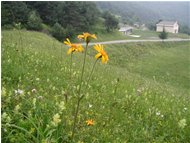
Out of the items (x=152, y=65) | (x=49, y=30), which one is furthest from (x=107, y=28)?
(x=152, y=65)

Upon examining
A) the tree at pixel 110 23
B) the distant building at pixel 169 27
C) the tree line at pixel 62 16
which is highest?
the tree line at pixel 62 16

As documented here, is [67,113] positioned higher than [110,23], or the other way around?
[67,113]

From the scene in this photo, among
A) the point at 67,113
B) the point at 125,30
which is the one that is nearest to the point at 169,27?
the point at 125,30

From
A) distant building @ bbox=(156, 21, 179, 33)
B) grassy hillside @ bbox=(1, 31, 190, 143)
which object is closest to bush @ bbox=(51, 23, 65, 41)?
grassy hillside @ bbox=(1, 31, 190, 143)

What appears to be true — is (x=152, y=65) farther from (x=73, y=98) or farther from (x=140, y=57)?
(x=73, y=98)

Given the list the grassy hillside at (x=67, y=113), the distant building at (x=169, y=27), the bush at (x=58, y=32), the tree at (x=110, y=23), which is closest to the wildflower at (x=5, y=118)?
the grassy hillside at (x=67, y=113)

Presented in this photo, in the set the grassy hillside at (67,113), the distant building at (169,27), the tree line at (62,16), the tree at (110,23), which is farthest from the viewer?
the distant building at (169,27)

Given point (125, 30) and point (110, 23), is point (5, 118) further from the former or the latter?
point (125, 30)

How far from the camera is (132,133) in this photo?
552cm

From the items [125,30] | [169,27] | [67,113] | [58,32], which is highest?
[67,113]

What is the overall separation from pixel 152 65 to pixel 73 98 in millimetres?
49333

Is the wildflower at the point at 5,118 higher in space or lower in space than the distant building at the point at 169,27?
higher

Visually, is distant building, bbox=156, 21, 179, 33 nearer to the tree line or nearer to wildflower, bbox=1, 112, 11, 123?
the tree line

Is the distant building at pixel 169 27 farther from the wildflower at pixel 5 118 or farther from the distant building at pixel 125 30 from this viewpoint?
the wildflower at pixel 5 118
